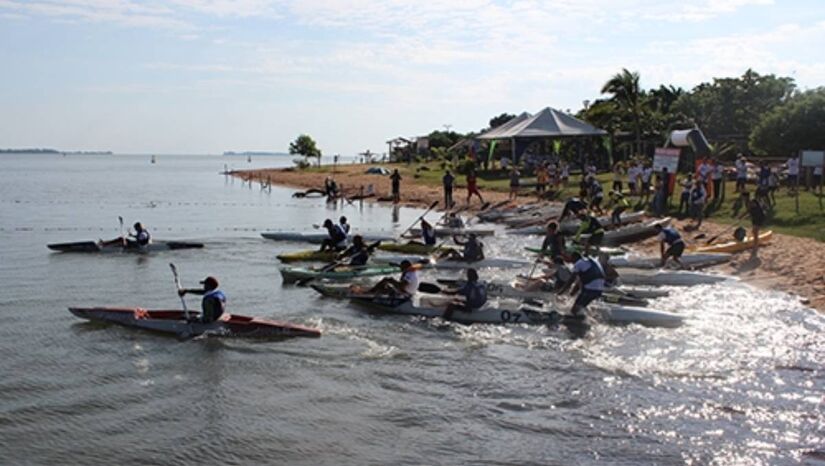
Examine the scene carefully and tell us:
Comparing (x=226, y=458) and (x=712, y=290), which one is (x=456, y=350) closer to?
(x=226, y=458)

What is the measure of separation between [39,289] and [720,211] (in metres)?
24.6

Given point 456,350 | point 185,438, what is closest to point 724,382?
point 456,350

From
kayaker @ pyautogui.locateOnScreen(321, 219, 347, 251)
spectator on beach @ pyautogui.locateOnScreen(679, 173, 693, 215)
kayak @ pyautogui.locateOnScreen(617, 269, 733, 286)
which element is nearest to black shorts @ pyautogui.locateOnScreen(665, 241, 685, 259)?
kayak @ pyautogui.locateOnScreen(617, 269, 733, 286)

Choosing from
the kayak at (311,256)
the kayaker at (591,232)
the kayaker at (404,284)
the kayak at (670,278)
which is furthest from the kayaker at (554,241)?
the kayak at (311,256)

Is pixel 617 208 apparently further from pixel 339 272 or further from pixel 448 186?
pixel 448 186

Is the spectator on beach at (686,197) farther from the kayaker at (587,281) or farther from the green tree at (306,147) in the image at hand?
the green tree at (306,147)

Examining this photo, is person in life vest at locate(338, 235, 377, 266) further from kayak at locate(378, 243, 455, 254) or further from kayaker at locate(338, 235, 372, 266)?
kayak at locate(378, 243, 455, 254)

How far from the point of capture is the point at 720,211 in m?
32.6

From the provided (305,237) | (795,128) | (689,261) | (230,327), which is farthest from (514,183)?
(230,327)

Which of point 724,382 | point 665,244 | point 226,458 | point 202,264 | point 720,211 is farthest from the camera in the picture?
point 720,211

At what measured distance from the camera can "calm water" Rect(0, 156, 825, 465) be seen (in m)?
12.1

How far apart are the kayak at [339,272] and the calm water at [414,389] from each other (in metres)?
1.26

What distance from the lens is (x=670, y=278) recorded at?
23125 millimetres

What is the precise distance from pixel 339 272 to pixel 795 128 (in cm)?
3065
